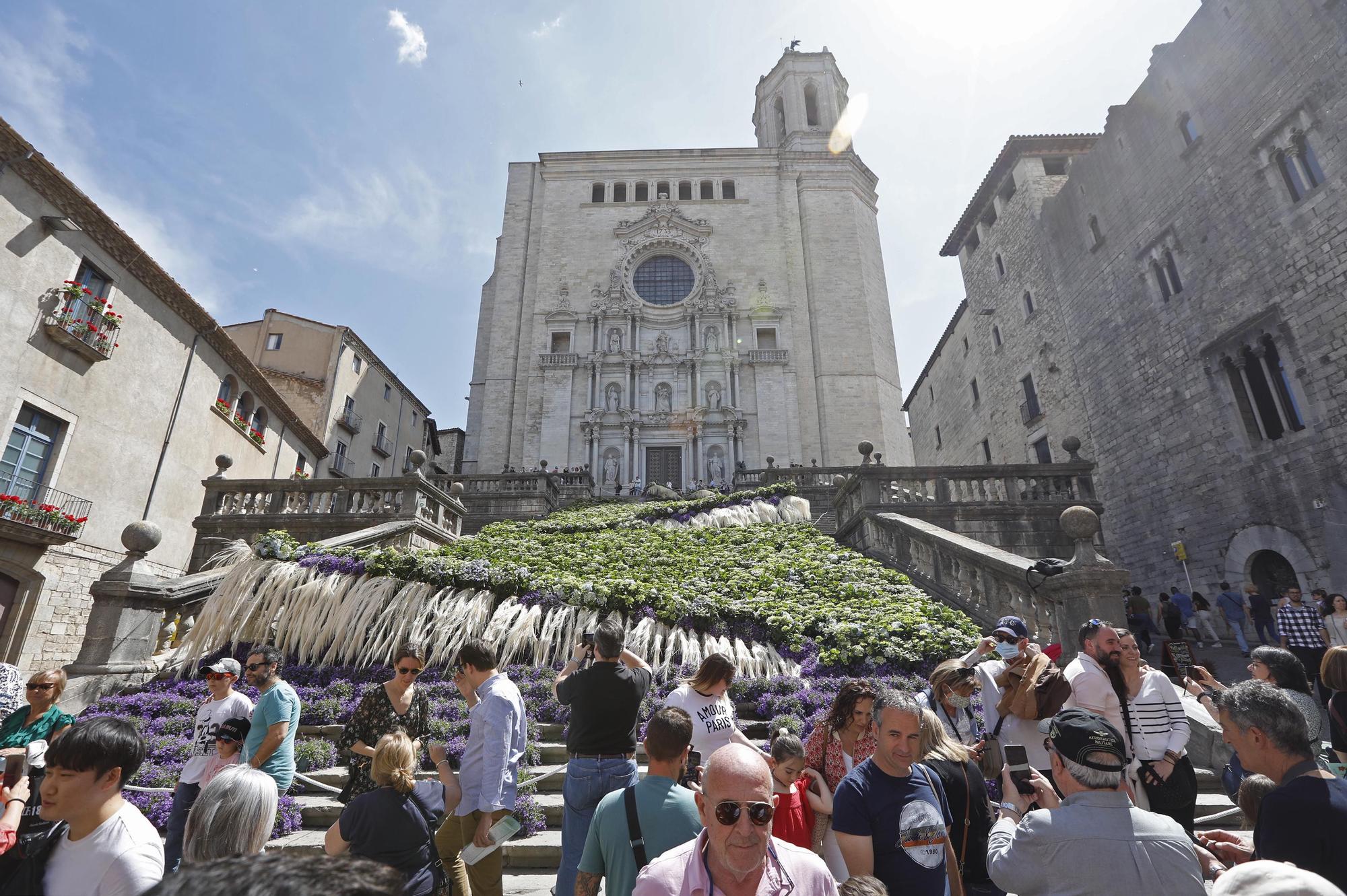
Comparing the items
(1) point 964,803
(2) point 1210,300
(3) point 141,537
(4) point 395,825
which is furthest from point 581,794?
(2) point 1210,300

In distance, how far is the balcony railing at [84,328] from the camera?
48.8 feet

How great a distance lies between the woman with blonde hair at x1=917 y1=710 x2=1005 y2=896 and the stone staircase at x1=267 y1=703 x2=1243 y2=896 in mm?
2517

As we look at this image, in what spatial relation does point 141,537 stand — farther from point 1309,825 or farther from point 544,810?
point 1309,825

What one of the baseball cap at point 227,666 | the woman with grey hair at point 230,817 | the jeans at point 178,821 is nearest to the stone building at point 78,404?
the baseball cap at point 227,666

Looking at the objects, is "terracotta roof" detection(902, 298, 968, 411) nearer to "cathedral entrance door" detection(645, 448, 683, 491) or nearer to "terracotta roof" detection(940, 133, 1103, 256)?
"terracotta roof" detection(940, 133, 1103, 256)

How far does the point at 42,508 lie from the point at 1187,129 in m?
30.0

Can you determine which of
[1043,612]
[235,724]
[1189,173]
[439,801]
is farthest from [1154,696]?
[1189,173]

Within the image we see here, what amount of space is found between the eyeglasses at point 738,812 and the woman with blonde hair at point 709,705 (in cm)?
164

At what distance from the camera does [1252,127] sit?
14570 mm

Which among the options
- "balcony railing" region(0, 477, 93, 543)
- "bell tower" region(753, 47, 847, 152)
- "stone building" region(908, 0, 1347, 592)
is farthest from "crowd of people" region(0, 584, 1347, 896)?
"bell tower" region(753, 47, 847, 152)

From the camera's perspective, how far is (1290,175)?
543 inches

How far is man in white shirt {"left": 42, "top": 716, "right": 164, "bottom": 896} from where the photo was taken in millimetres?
2090

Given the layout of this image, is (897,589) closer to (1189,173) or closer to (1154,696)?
(1154,696)

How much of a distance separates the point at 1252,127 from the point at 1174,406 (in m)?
6.70
